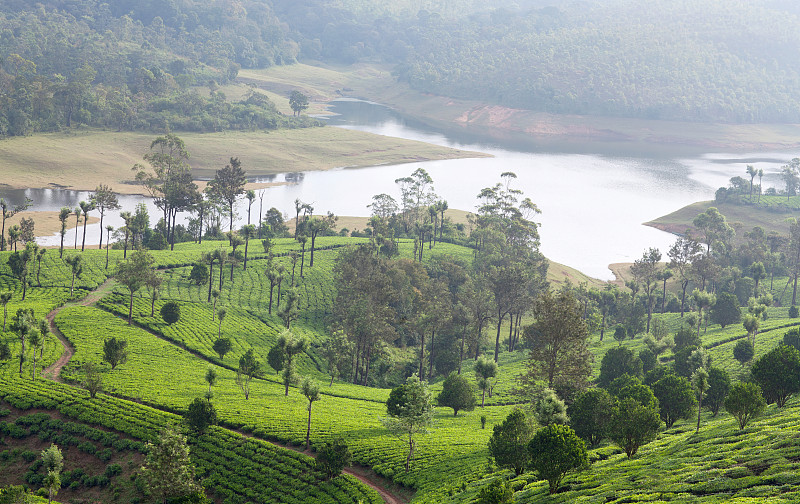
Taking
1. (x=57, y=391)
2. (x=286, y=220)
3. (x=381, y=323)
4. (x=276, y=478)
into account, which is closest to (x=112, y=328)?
(x=57, y=391)

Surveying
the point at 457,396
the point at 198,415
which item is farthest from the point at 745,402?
the point at 198,415

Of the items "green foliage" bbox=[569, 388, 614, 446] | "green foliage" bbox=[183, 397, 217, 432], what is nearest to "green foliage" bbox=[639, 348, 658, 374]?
"green foliage" bbox=[569, 388, 614, 446]

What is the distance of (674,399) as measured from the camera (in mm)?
72125

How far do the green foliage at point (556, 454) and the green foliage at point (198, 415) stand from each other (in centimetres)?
3593

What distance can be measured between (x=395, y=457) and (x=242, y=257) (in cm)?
8333

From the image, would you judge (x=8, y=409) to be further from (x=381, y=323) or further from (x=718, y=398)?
(x=718, y=398)

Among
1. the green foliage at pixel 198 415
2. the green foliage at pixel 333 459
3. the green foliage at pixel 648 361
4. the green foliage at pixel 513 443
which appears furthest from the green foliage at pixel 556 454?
the green foliage at pixel 648 361

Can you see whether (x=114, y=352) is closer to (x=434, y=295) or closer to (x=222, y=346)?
(x=222, y=346)

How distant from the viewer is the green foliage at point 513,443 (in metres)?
59.9

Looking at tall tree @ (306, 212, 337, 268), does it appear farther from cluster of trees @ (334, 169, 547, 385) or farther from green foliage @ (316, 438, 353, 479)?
green foliage @ (316, 438, 353, 479)

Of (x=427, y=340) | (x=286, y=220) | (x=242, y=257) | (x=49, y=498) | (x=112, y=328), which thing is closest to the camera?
(x=49, y=498)

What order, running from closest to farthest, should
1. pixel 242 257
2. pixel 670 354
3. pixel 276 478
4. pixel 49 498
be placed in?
pixel 49 498
pixel 276 478
pixel 670 354
pixel 242 257

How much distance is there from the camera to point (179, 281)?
12850cm

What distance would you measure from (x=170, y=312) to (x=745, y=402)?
8246cm
